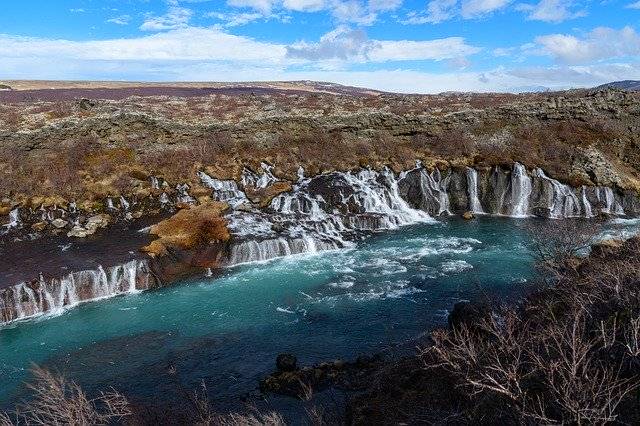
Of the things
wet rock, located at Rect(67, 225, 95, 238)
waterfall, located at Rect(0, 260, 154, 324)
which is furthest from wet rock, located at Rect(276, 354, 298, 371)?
wet rock, located at Rect(67, 225, 95, 238)

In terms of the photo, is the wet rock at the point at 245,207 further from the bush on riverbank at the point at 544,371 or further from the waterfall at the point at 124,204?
the bush on riverbank at the point at 544,371

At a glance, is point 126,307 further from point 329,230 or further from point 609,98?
point 609,98

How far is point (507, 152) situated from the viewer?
55.2m

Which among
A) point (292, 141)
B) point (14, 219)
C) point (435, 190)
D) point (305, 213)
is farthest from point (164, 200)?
point (435, 190)

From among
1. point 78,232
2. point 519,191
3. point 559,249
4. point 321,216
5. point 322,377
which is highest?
point 559,249

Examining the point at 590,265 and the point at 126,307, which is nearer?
the point at 590,265

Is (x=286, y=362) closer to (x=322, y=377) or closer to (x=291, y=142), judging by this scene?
(x=322, y=377)

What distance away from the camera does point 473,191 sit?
168ft

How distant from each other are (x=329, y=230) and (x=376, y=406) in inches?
Answer: 1030

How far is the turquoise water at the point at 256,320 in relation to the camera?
23.6 metres

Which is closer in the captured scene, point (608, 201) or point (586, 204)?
point (586, 204)

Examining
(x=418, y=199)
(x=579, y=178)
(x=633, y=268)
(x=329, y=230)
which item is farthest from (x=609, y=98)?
(x=633, y=268)

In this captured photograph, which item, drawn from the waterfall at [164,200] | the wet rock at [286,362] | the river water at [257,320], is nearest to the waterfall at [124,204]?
the waterfall at [164,200]

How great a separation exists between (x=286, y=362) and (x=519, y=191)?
36303mm
